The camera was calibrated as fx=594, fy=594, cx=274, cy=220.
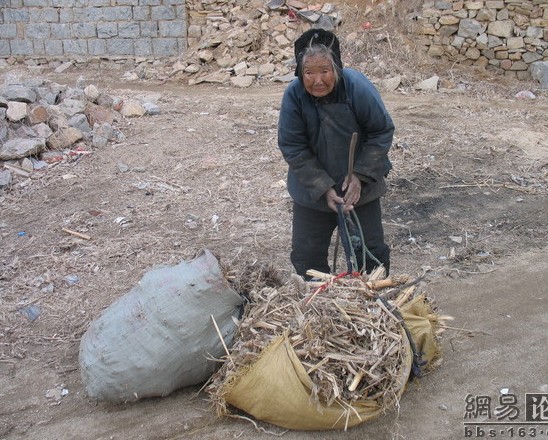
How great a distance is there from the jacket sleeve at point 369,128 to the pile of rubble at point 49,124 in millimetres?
4192

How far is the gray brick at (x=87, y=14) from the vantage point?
1235 centimetres

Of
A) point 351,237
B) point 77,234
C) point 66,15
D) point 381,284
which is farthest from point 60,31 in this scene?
point 381,284

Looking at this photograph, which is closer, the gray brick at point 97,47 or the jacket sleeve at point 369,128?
the jacket sleeve at point 369,128

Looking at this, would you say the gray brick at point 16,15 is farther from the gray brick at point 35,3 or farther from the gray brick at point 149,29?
the gray brick at point 149,29

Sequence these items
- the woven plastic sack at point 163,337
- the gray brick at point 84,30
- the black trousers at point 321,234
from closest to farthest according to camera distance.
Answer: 1. the woven plastic sack at point 163,337
2. the black trousers at point 321,234
3. the gray brick at point 84,30

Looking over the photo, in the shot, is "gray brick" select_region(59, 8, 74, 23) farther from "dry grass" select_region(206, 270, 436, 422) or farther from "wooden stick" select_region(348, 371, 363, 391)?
"wooden stick" select_region(348, 371, 363, 391)

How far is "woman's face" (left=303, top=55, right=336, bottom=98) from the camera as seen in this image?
2.74 metres

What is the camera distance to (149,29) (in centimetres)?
1220

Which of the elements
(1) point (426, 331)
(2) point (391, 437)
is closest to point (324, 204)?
(1) point (426, 331)

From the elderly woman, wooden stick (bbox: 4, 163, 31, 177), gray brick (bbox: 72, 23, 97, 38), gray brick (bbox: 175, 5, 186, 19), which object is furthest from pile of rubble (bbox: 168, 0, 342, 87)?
the elderly woman

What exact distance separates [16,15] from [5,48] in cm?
78

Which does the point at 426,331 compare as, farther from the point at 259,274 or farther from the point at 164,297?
the point at 164,297

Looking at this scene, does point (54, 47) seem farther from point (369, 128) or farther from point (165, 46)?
point (369, 128)

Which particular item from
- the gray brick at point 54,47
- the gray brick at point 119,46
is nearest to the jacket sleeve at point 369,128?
the gray brick at point 119,46
